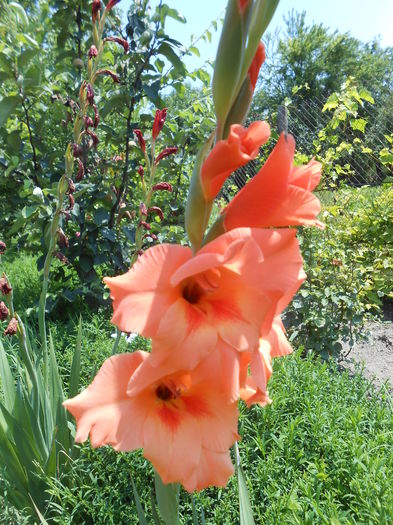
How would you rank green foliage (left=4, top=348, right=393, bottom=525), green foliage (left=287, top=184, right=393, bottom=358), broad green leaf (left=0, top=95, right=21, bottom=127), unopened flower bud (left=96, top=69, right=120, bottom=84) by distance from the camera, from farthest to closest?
green foliage (left=287, top=184, right=393, bottom=358) < broad green leaf (left=0, top=95, right=21, bottom=127) < unopened flower bud (left=96, top=69, right=120, bottom=84) < green foliage (left=4, top=348, right=393, bottom=525)

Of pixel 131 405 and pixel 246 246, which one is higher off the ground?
pixel 246 246

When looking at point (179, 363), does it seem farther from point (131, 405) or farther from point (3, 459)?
point (3, 459)

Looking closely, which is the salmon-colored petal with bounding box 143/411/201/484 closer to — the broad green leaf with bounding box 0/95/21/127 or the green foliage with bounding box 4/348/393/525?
the green foliage with bounding box 4/348/393/525

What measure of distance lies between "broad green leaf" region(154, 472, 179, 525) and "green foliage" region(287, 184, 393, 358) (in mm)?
2361

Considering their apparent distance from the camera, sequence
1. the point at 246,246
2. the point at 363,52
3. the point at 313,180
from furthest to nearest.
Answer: the point at 363,52 → the point at 313,180 → the point at 246,246

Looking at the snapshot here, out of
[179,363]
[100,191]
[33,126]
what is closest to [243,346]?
[179,363]

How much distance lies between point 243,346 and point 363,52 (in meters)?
32.2

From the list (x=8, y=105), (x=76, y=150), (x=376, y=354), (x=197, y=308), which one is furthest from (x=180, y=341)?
(x=376, y=354)

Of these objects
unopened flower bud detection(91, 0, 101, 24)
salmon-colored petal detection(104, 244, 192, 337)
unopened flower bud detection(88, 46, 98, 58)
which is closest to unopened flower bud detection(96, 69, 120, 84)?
unopened flower bud detection(88, 46, 98, 58)

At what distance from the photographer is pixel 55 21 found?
2600 mm

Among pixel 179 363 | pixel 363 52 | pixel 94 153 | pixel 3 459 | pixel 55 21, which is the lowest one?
pixel 3 459

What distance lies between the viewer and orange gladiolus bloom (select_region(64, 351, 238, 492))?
52 cm

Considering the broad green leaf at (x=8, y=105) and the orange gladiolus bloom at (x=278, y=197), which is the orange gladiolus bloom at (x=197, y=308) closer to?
the orange gladiolus bloom at (x=278, y=197)

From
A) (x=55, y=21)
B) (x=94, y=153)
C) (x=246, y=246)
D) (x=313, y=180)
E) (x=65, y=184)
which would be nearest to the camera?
(x=246, y=246)
